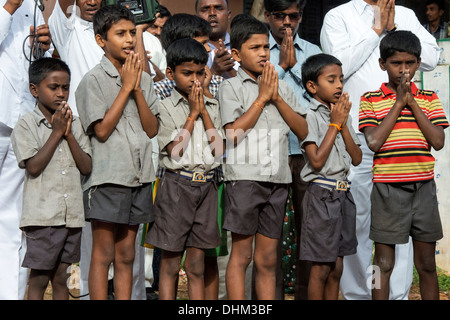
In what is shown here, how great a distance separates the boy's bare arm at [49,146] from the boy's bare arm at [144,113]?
0.41m

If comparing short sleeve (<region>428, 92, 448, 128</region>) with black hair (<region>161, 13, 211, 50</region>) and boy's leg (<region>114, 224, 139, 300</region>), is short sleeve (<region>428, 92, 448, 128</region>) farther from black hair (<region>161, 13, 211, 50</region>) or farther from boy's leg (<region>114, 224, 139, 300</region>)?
boy's leg (<region>114, 224, 139, 300</region>)

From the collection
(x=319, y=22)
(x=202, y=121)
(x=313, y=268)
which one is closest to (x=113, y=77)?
(x=202, y=121)

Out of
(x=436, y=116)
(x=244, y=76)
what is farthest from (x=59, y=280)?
(x=436, y=116)

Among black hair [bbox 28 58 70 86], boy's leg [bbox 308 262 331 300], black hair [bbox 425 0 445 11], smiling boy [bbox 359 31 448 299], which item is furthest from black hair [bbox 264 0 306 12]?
black hair [bbox 425 0 445 11]

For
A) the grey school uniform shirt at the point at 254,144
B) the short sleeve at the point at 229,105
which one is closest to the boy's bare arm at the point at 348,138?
the grey school uniform shirt at the point at 254,144

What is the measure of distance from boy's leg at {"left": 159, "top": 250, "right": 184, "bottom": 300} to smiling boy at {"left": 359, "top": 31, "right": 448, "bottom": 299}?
1.22 m

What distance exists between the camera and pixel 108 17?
13.2 feet

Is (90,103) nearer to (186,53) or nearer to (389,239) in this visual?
(186,53)

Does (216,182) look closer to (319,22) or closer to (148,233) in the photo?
(148,233)

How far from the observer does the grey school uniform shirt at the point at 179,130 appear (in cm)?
395

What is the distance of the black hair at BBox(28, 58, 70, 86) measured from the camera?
396 centimetres

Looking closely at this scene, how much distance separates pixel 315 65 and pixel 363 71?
2.19 feet

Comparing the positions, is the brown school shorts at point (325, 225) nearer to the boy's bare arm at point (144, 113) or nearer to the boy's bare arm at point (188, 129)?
the boy's bare arm at point (188, 129)

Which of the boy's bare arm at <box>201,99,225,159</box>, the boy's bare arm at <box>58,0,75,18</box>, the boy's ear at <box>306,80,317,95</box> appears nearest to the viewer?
the boy's bare arm at <box>201,99,225,159</box>
